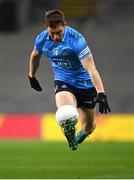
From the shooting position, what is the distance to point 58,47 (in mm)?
10875

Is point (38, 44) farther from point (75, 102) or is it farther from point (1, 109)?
point (1, 109)

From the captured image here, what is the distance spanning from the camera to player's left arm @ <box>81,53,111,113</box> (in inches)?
400

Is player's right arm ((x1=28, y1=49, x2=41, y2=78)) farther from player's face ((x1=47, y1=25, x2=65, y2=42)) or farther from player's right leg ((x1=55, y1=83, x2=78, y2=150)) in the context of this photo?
player's face ((x1=47, y1=25, x2=65, y2=42))

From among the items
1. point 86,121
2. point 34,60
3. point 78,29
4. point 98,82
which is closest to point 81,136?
point 86,121

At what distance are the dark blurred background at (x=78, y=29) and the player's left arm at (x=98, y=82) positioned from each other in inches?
680

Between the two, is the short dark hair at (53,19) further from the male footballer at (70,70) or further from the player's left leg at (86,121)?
the player's left leg at (86,121)

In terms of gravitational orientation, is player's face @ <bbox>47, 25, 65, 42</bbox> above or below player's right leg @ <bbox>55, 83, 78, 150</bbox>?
above

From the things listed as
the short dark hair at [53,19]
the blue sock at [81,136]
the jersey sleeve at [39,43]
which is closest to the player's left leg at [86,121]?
the blue sock at [81,136]

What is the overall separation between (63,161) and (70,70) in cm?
401

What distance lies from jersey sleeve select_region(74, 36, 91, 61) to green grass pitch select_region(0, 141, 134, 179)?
1.95m

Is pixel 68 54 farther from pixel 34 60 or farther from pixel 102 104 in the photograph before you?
pixel 102 104

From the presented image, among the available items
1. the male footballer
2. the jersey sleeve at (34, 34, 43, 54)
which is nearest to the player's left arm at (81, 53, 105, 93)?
the male footballer

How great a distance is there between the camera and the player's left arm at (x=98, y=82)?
10.2 meters

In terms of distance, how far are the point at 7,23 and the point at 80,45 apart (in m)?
21.0
